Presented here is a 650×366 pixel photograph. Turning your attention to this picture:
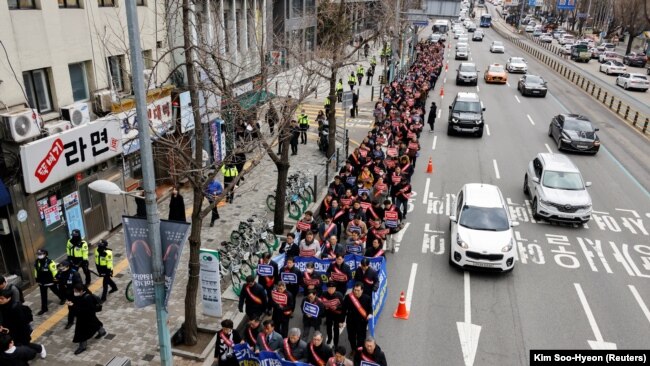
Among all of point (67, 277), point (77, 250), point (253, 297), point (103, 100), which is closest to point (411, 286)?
point (253, 297)

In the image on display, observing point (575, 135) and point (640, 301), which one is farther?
point (575, 135)

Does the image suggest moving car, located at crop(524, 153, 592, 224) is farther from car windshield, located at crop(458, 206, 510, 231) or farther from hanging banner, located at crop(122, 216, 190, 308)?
hanging banner, located at crop(122, 216, 190, 308)

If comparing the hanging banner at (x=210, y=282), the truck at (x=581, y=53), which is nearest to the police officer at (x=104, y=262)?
the hanging banner at (x=210, y=282)

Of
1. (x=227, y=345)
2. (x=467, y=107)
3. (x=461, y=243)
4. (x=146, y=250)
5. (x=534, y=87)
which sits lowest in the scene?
(x=534, y=87)

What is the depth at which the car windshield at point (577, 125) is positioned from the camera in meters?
24.8

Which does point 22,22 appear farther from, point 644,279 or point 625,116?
point 625,116

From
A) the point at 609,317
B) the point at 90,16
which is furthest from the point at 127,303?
the point at 609,317

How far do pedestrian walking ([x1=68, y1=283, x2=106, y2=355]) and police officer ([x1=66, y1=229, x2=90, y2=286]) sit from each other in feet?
6.56

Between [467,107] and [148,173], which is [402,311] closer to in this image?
[148,173]

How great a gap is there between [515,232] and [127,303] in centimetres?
1146

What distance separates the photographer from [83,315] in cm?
992

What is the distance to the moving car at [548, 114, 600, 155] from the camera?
23.9 meters

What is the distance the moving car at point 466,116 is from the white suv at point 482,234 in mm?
12455

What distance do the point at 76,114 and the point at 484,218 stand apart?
36.3 feet
